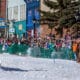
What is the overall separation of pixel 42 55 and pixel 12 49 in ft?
19.2

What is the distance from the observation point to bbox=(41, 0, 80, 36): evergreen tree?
41594 millimetres

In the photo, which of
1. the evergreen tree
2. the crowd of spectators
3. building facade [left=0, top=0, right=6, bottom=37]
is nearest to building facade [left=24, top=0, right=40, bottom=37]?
building facade [left=0, top=0, right=6, bottom=37]

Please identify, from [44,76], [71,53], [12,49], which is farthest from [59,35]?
[44,76]

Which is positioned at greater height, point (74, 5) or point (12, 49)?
point (74, 5)

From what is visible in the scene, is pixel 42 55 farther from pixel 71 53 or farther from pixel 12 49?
pixel 12 49

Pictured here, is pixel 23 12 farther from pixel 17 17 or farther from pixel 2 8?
pixel 2 8

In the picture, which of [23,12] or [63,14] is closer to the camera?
[63,14]

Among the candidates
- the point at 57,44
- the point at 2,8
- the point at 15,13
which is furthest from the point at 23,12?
the point at 57,44

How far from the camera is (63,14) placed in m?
42.8

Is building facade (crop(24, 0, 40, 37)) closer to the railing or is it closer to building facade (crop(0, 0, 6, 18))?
building facade (crop(0, 0, 6, 18))

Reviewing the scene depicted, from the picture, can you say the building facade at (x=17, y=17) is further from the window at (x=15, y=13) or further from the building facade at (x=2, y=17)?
the building facade at (x=2, y=17)

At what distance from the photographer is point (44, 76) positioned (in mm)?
17312

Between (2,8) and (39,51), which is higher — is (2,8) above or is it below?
above

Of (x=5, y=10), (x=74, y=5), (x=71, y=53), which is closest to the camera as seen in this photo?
(x=71, y=53)
